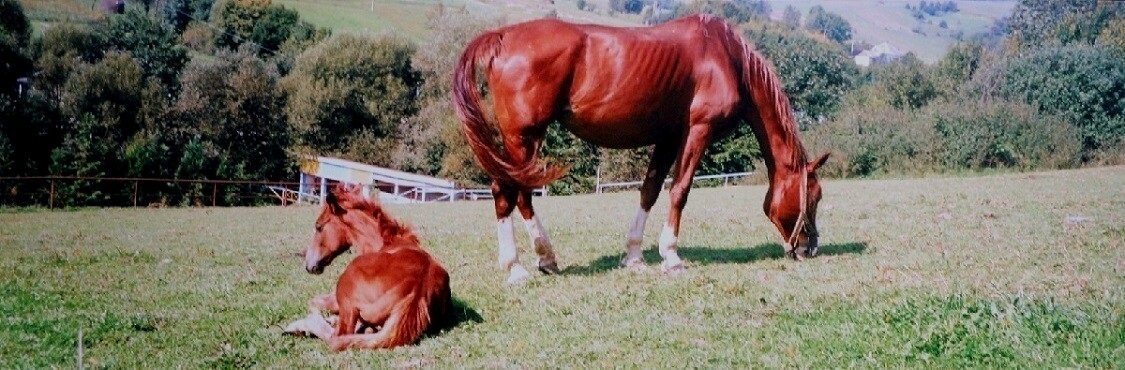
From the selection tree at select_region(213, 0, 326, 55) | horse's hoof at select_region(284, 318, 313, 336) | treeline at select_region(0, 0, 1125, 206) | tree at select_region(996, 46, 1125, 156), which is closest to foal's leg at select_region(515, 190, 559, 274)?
horse's hoof at select_region(284, 318, 313, 336)

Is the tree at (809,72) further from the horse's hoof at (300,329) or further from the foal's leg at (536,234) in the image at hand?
the horse's hoof at (300,329)

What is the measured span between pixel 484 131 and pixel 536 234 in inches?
47.7

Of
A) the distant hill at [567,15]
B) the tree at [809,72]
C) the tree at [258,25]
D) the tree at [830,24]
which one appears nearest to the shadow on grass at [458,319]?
the distant hill at [567,15]

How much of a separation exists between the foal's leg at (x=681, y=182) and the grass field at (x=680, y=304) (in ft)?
1.17

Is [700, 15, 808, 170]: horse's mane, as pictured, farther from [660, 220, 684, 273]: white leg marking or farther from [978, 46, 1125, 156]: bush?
[978, 46, 1125, 156]: bush

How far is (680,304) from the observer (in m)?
6.39

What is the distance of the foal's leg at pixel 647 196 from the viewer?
28.0 feet

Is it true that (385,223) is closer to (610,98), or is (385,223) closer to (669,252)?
(610,98)

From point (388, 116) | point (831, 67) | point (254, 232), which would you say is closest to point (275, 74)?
point (388, 116)

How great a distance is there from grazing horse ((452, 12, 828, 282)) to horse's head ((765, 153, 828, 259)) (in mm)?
591

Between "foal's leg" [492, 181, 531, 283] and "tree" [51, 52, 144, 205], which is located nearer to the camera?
"foal's leg" [492, 181, 531, 283]

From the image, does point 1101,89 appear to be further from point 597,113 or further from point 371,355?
point 371,355

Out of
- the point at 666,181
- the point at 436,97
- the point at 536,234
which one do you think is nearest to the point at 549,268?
the point at 536,234

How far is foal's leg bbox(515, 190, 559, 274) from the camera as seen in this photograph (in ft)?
25.6
